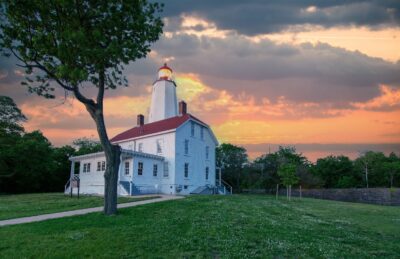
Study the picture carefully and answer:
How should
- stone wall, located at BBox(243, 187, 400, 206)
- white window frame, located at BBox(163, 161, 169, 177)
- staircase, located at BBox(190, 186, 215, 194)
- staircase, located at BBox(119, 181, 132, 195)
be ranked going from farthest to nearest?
stone wall, located at BBox(243, 187, 400, 206)
staircase, located at BBox(190, 186, 215, 194)
white window frame, located at BBox(163, 161, 169, 177)
staircase, located at BBox(119, 181, 132, 195)

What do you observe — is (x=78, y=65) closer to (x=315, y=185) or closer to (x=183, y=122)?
(x=183, y=122)

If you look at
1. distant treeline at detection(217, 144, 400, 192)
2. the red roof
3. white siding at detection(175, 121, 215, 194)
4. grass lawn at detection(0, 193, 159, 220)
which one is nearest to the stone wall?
distant treeline at detection(217, 144, 400, 192)

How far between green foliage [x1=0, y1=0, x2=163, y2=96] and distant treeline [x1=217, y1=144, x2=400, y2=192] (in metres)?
33.6

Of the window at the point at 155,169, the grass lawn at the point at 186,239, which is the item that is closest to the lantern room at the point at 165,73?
the window at the point at 155,169

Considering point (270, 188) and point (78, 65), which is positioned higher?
point (78, 65)

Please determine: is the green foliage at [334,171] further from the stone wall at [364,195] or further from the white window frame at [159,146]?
the white window frame at [159,146]

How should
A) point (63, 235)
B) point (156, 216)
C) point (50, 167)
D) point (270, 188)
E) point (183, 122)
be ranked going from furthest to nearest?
point (270, 188) < point (50, 167) < point (183, 122) < point (156, 216) < point (63, 235)

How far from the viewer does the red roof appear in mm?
36259

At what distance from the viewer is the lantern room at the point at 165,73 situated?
4480 cm

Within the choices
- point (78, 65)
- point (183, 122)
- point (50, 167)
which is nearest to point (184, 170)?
point (183, 122)

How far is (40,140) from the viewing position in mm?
46219

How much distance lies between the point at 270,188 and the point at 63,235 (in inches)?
1775

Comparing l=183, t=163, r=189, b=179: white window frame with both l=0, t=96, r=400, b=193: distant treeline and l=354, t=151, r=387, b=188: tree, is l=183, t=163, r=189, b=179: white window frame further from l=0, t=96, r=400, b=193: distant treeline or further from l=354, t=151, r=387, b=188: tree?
l=354, t=151, r=387, b=188: tree

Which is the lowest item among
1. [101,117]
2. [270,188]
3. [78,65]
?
[270,188]
